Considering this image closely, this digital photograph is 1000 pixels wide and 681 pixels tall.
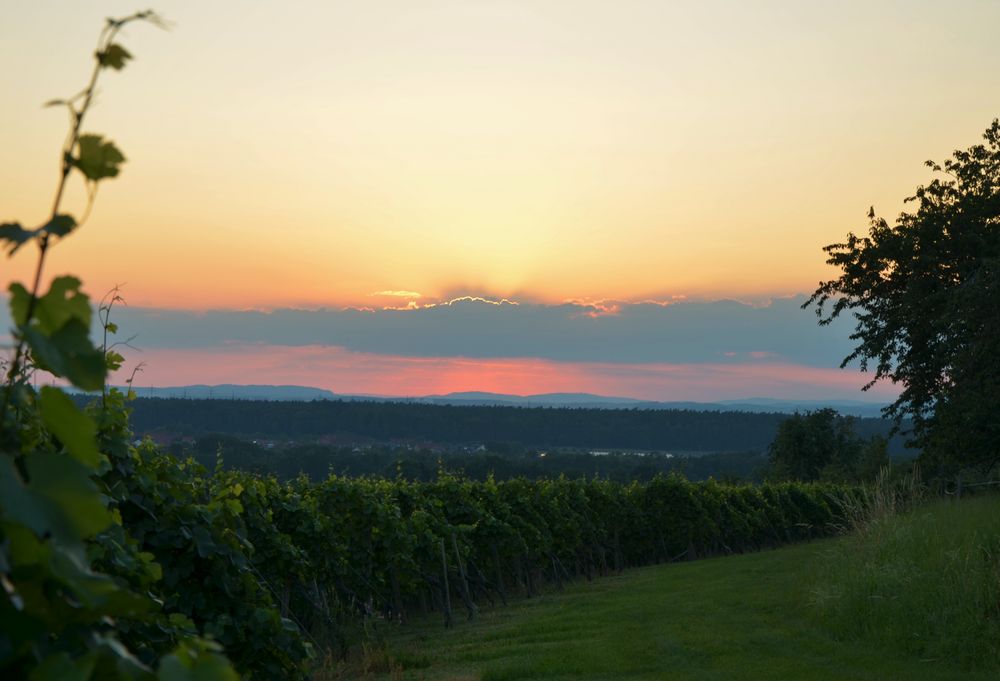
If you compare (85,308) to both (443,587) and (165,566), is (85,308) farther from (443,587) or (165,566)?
(443,587)

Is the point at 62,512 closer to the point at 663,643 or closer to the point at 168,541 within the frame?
the point at 168,541

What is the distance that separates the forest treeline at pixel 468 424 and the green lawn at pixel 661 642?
50.4 meters

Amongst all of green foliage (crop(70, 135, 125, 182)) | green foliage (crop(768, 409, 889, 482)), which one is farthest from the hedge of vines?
green foliage (crop(768, 409, 889, 482))

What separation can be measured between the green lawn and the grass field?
19 mm

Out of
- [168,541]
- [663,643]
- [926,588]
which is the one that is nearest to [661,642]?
[663,643]

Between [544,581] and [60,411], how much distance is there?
80.1 feet

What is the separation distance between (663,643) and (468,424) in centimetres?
9815

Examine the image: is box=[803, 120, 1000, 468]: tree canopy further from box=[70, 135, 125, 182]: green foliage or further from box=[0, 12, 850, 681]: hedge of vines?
box=[70, 135, 125, 182]: green foliage

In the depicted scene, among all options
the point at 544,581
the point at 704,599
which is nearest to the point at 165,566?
the point at 704,599

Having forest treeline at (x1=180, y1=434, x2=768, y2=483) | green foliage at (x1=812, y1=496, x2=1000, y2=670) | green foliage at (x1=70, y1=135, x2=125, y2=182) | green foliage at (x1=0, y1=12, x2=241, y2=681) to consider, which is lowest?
forest treeline at (x1=180, y1=434, x2=768, y2=483)

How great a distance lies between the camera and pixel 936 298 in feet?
78.7

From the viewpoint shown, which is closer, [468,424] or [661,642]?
Answer: [661,642]

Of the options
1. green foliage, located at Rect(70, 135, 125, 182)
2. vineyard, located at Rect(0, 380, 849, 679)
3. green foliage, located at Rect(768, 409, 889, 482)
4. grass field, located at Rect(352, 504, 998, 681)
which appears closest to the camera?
green foliage, located at Rect(70, 135, 125, 182)

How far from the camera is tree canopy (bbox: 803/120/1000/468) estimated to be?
2070 cm
